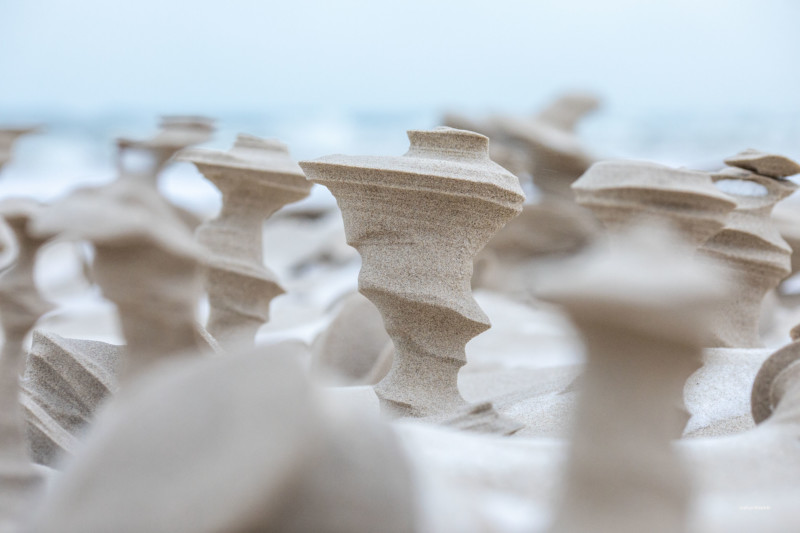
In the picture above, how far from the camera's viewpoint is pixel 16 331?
1.46 meters

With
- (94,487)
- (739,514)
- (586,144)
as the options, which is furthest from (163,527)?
(586,144)

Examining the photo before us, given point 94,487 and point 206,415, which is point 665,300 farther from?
point 94,487

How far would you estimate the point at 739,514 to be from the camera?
3.82 ft

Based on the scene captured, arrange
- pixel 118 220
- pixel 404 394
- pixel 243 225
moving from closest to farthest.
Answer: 1. pixel 118 220
2. pixel 404 394
3. pixel 243 225

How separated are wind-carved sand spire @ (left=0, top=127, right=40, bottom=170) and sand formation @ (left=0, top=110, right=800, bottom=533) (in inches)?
10.1

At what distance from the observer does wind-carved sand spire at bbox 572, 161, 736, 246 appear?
1379 mm

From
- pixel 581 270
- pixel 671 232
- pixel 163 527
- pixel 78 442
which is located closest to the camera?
pixel 163 527

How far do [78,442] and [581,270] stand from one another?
3.94 ft

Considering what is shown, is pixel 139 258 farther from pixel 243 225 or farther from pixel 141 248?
pixel 243 225

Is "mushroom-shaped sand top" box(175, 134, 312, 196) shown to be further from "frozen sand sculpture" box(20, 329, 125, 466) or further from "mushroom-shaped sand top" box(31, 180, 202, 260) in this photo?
"mushroom-shaped sand top" box(31, 180, 202, 260)

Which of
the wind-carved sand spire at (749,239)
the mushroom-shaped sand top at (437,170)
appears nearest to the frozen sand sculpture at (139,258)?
the mushroom-shaped sand top at (437,170)

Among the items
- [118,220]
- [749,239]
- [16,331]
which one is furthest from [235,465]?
[749,239]

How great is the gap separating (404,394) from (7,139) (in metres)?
1.17

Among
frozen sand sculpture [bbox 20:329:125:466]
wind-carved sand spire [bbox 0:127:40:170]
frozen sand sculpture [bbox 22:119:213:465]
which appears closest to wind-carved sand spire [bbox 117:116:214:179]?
frozen sand sculpture [bbox 22:119:213:465]
